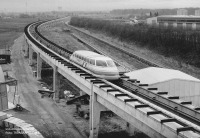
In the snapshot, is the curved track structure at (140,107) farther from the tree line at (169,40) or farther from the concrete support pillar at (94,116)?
the tree line at (169,40)

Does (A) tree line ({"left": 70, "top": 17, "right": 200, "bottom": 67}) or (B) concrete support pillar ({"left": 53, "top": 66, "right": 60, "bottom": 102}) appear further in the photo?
(A) tree line ({"left": 70, "top": 17, "right": 200, "bottom": 67})

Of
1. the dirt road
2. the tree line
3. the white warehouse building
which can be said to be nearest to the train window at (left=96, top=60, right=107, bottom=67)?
the white warehouse building

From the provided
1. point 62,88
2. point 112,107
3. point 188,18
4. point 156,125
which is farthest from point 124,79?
point 188,18

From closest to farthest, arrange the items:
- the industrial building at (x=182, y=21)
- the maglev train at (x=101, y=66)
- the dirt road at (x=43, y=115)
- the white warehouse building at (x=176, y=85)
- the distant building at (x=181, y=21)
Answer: the dirt road at (x=43, y=115), the maglev train at (x=101, y=66), the white warehouse building at (x=176, y=85), the industrial building at (x=182, y=21), the distant building at (x=181, y=21)

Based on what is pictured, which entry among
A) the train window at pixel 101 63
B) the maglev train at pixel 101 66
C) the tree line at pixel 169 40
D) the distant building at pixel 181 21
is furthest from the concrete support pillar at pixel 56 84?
the distant building at pixel 181 21

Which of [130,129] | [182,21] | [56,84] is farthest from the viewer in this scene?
[182,21]

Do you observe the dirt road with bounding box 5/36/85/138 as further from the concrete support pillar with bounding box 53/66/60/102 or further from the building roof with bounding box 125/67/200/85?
the building roof with bounding box 125/67/200/85

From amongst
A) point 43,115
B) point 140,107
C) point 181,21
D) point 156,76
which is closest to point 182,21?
point 181,21

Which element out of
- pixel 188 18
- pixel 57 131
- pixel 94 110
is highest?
pixel 188 18

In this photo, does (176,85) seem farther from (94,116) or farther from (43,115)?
(43,115)

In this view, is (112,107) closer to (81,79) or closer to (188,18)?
(81,79)

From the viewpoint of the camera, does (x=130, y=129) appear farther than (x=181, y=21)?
No
